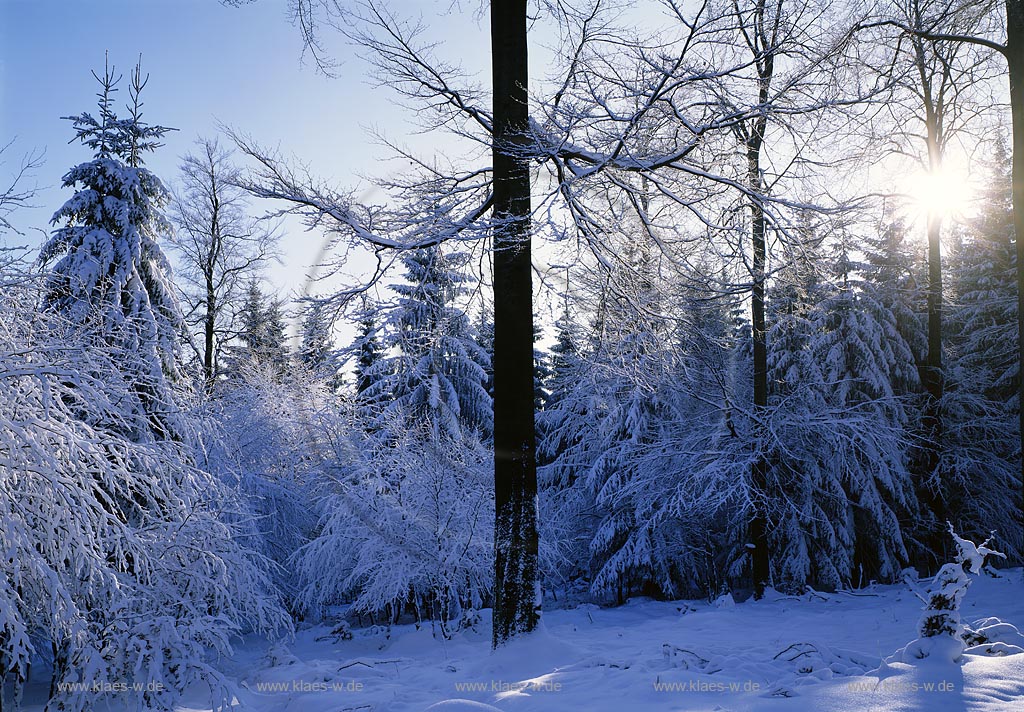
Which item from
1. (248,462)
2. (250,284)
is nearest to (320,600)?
(248,462)

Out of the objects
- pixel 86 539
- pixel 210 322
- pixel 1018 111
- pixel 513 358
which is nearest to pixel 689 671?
pixel 513 358

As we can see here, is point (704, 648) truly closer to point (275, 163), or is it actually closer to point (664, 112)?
point (664, 112)

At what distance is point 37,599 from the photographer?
5.22 meters

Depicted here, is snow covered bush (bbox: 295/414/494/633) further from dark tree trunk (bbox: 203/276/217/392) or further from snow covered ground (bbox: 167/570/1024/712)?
dark tree trunk (bbox: 203/276/217/392)

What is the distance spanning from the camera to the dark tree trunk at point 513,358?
6129 millimetres

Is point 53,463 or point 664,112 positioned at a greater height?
point 664,112

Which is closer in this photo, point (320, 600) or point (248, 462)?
point (320, 600)

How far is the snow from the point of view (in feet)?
12.4

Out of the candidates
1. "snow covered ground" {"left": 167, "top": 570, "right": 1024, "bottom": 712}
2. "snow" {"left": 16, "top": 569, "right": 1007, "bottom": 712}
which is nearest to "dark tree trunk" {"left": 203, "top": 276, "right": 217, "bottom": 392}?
"snow covered ground" {"left": 167, "top": 570, "right": 1024, "bottom": 712}

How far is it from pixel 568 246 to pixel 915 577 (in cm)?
987

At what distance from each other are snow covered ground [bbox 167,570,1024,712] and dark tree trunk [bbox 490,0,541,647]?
0.44m

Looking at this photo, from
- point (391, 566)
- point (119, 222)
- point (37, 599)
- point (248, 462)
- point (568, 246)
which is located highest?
point (119, 222)

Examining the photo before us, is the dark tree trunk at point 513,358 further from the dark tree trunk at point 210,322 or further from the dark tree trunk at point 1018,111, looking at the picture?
the dark tree trunk at point 210,322

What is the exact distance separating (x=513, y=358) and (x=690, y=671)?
9.77 feet
